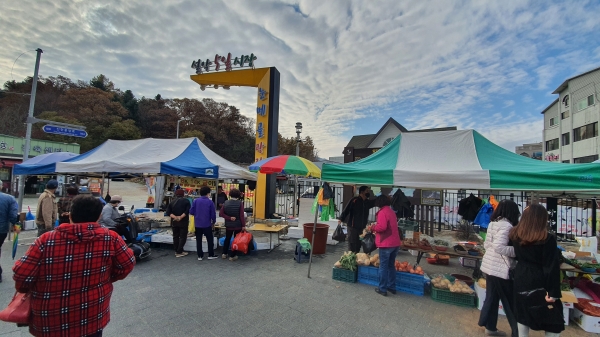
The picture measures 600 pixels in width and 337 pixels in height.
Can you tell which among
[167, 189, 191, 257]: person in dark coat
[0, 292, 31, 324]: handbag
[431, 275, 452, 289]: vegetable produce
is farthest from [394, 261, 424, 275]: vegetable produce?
[0, 292, 31, 324]: handbag

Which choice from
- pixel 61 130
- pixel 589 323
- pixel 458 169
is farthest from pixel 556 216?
pixel 61 130

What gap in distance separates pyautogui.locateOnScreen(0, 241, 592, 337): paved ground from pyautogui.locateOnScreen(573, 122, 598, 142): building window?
33.4 m

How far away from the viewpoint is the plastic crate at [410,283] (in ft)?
15.4

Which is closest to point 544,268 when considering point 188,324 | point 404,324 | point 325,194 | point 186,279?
point 404,324

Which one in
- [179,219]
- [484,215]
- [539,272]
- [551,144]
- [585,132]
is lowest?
[179,219]

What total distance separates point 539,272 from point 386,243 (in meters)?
2.07

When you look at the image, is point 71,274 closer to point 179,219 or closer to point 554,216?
point 179,219

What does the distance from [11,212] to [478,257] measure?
8141mm

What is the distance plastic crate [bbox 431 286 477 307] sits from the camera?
4.30 m

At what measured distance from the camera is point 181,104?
42688 millimetres

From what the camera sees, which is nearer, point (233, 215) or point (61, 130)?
point (233, 215)

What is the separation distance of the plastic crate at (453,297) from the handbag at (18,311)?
5053 mm

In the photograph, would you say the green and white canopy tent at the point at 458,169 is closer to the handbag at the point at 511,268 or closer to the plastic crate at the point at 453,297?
the handbag at the point at 511,268

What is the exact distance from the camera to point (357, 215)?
6.21 metres
